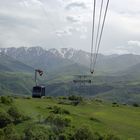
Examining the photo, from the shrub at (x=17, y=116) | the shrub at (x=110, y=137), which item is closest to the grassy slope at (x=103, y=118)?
the shrub at (x=17, y=116)

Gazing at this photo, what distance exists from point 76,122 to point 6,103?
122ft

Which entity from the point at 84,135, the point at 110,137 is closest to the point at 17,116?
the point at 84,135

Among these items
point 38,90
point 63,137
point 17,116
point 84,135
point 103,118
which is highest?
point 38,90

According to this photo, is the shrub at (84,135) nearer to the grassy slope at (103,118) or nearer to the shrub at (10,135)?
the grassy slope at (103,118)

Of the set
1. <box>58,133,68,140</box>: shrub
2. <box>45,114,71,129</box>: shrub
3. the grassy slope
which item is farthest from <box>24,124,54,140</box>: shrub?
the grassy slope

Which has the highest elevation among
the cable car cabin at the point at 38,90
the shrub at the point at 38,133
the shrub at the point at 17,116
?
the cable car cabin at the point at 38,90

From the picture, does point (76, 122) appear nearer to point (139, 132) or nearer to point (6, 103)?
point (139, 132)

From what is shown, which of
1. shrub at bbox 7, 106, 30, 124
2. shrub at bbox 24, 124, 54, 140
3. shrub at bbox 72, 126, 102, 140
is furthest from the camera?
shrub at bbox 7, 106, 30, 124

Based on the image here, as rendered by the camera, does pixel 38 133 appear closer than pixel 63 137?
Yes

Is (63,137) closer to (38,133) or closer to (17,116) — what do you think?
(38,133)

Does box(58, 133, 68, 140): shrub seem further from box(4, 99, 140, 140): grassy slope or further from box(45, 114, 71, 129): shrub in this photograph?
box(4, 99, 140, 140): grassy slope

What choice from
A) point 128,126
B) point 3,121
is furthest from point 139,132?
point 3,121

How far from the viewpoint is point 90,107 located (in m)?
181

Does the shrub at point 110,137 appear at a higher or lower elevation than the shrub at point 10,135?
lower
